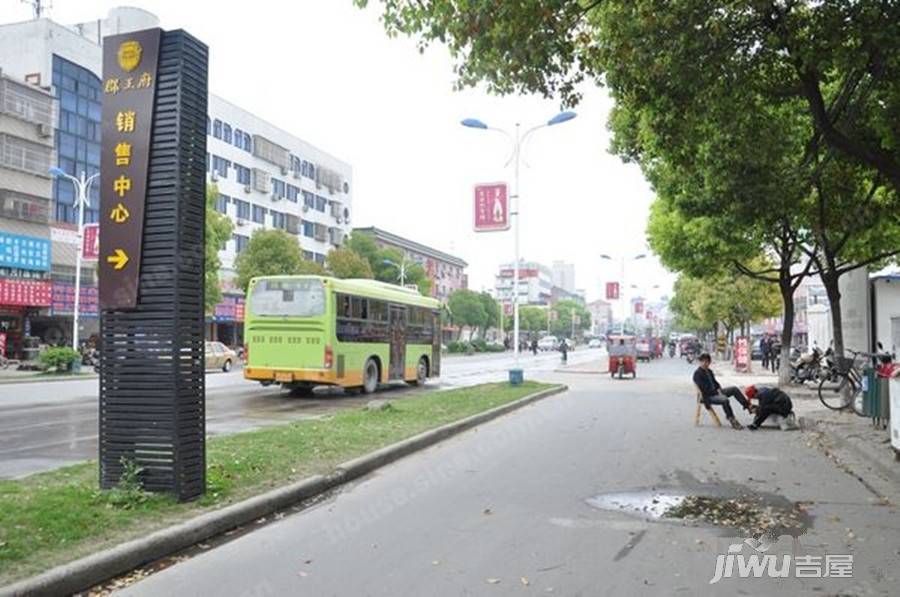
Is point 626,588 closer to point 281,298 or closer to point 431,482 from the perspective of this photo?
point 431,482

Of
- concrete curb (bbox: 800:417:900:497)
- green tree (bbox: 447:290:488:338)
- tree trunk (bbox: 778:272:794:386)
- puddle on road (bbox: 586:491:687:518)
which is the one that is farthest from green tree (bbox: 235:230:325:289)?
puddle on road (bbox: 586:491:687:518)

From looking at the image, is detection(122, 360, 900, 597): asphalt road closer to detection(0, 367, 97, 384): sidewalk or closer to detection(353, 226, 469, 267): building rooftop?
detection(0, 367, 97, 384): sidewalk

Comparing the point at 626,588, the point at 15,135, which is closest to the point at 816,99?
the point at 626,588

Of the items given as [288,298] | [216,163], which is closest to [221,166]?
[216,163]

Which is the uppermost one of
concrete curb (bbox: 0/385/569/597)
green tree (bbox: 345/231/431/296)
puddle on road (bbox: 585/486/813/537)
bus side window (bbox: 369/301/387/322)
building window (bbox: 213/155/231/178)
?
building window (bbox: 213/155/231/178)

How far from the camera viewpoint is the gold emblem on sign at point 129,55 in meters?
7.00

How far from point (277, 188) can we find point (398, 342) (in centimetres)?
4785

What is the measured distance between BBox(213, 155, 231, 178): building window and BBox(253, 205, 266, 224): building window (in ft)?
16.6

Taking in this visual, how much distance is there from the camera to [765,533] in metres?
6.35

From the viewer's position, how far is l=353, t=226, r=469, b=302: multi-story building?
8945cm

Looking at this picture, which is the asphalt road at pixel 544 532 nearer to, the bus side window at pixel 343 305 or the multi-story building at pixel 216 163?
the bus side window at pixel 343 305

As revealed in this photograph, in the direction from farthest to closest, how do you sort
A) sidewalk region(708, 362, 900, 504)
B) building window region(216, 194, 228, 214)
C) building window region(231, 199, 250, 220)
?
building window region(231, 199, 250, 220) < building window region(216, 194, 228, 214) < sidewalk region(708, 362, 900, 504)

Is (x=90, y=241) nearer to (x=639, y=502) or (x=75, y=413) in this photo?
(x=75, y=413)

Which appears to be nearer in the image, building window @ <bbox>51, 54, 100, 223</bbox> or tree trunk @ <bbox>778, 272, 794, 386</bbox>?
tree trunk @ <bbox>778, 272, 794, 386</bbox>
